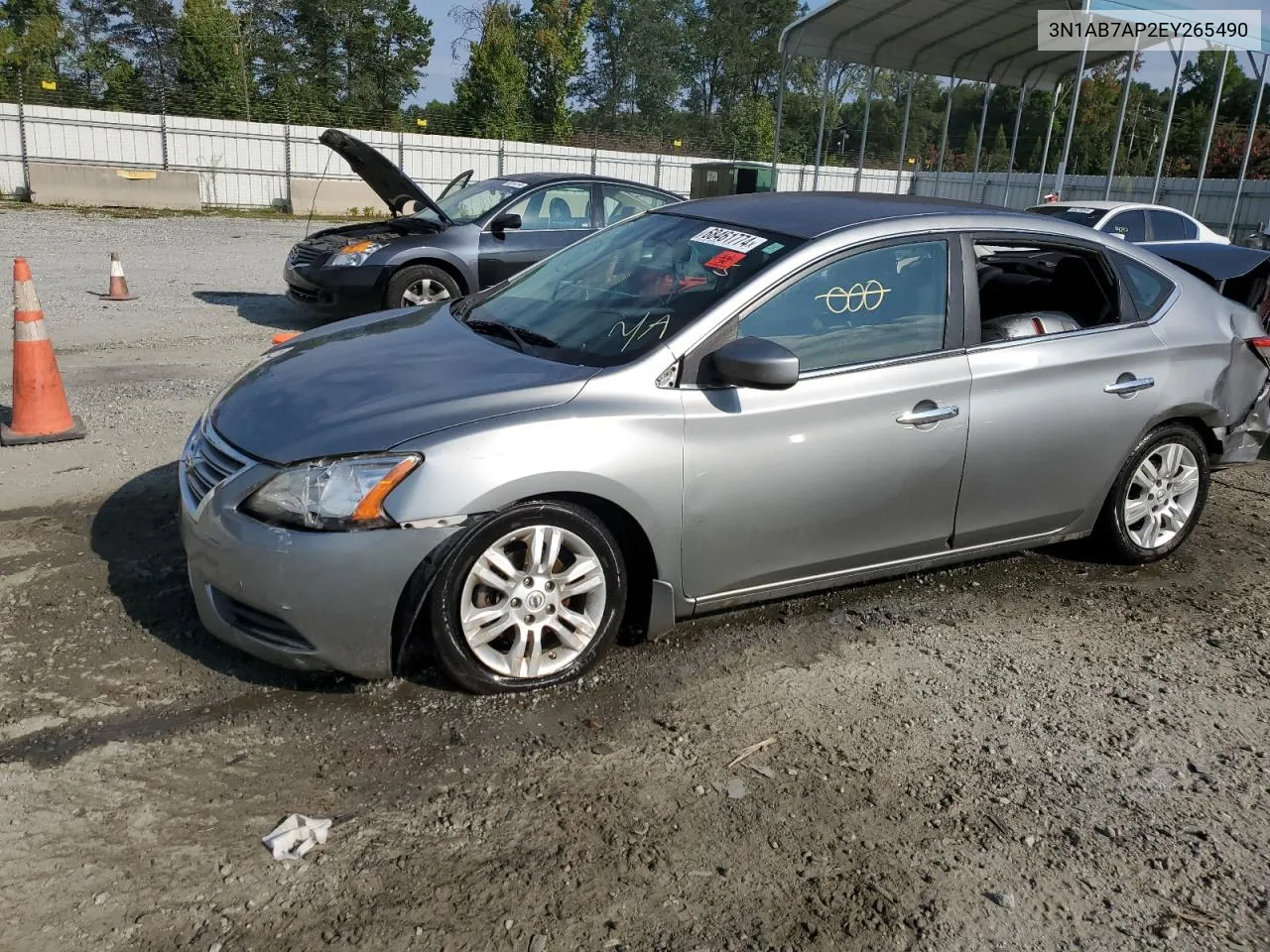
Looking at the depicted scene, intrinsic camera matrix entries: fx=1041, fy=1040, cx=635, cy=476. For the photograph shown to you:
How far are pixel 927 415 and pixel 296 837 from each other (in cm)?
268

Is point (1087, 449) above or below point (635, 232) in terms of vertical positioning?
below

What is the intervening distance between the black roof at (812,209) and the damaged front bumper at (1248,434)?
156 centimetres

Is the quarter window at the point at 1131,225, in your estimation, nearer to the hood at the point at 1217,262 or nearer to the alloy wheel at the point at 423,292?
the hood at the point at 1217,262

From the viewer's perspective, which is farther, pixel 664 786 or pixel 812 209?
pixel 812 209

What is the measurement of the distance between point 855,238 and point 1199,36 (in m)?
17.5

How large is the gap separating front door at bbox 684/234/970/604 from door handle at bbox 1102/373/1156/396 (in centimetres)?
85

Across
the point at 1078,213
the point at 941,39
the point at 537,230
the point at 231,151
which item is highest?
the point at 941,39

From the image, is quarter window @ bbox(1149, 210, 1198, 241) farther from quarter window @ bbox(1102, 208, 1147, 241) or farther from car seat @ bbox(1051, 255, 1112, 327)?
car seat @ bbox(1051, 255, 1112, 327)

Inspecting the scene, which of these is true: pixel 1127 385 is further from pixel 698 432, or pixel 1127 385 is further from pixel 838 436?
pixel 698 432

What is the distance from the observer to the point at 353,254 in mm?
9539

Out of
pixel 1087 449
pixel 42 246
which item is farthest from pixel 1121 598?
pixel 42 246

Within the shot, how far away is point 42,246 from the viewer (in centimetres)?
1577

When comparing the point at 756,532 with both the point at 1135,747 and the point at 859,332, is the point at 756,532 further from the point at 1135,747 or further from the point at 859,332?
the point at 1135,747

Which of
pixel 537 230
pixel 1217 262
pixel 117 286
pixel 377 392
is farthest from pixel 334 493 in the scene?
pixel 117 286
